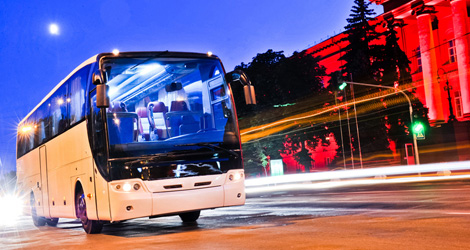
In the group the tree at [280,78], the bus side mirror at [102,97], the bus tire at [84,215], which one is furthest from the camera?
the tree at [280,78]

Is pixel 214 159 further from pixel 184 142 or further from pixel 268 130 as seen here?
pixel 268 130

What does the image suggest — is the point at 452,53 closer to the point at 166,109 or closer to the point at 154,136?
the point at 166,109

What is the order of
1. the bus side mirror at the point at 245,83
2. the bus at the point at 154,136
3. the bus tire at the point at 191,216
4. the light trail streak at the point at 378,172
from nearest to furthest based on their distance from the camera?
the bus at the point at 154,136
the bus side mirror at the point at 245,83
the bus tire at the point at 191,216
the light trail streak at the point at 378,172

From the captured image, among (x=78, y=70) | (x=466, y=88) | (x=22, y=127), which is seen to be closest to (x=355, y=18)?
(x=466, y=88)

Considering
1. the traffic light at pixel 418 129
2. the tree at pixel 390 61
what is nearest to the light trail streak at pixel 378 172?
the traffic light at pixel 418 129

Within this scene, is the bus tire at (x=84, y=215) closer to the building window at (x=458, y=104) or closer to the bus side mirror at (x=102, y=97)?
the bus side mirror at (x=102, y=97)

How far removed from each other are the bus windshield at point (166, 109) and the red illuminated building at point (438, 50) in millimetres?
40015

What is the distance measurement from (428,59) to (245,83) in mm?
45630

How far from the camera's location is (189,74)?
41.3 feet

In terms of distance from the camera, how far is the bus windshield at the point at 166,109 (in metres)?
11.7

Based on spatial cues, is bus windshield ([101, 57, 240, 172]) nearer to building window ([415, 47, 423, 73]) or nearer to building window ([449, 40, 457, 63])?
building window ([449, 40, 457, 63])

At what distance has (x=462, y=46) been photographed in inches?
1997

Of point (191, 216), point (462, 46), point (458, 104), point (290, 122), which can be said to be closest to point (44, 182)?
point (191, 216)

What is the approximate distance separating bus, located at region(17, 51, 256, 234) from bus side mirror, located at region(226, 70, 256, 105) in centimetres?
2
